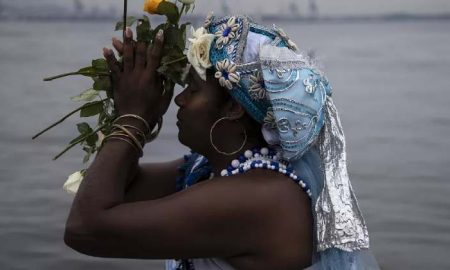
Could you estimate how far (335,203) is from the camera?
2516 mm

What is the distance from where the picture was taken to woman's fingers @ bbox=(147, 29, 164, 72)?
2.55 m

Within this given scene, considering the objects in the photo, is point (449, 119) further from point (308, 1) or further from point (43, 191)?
point (43, 191)

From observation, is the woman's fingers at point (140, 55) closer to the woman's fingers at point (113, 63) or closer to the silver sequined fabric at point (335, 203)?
Answer: the woman's fingers at point (113, 63)

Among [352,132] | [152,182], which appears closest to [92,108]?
[152,182]

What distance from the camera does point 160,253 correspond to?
8.16 ft

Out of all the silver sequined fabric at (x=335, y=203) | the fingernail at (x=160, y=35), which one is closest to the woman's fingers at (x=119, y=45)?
the fingernail at (x=160, y=35)

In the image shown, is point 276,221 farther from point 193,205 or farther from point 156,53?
point 156,53

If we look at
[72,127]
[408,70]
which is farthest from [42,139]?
[408,70]

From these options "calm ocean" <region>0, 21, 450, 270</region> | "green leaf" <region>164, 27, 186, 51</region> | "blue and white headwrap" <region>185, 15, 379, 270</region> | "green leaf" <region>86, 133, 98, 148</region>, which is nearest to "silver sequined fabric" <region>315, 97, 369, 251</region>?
"blue and white headwrap" <region>185, 15, 379, 270</region>

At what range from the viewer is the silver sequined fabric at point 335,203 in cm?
251

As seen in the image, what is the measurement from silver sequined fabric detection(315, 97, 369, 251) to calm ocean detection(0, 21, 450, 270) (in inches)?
94.6

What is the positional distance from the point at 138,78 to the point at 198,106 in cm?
16

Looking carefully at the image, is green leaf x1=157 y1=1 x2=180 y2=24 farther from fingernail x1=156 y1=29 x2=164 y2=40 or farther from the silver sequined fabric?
the silver sequined fabric

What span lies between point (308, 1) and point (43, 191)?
1963 millimetres
